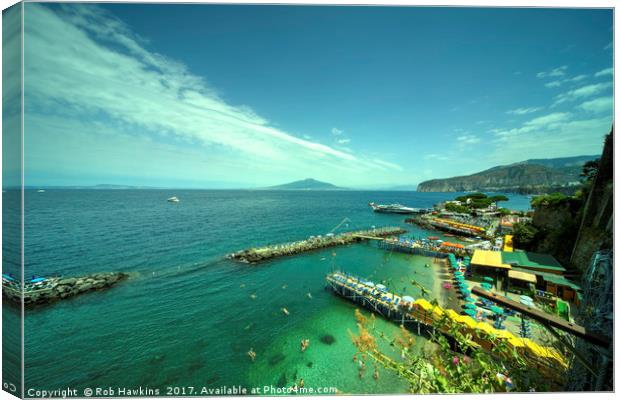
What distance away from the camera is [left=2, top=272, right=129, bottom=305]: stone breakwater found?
1281 centimetres

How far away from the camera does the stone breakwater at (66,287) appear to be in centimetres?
1281

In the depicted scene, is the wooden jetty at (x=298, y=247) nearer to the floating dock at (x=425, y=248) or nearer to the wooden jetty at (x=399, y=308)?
the floating dock at (x=425, y=248)

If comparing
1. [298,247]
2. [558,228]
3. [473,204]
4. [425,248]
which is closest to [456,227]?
[425,248]

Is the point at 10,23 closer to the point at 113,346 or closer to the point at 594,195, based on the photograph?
the point at 113,346

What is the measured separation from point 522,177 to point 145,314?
89.8 m

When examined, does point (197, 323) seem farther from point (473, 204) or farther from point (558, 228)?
point (473, 204)

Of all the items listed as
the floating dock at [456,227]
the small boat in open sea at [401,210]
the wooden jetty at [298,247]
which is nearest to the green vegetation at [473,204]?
the small boat in open sea at [401,210]

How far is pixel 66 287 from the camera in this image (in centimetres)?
1380

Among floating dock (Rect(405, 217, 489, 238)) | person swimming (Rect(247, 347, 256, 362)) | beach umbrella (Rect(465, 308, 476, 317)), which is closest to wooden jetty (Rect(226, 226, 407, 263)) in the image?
floating dock (Rect(405, 217, 489, 238))

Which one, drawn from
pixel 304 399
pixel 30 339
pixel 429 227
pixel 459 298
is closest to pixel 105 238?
pixel 30 339

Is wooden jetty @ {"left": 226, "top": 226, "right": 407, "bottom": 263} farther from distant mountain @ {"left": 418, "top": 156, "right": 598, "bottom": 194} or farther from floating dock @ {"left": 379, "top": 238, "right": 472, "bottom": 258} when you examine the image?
distant mountain @ {"left": 418, "top": 156, "right": 598, "bottom": 194}

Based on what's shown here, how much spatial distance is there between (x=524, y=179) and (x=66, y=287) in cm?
9206

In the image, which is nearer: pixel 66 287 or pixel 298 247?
pixel 66 287

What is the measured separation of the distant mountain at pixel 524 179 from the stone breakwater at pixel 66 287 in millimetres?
27762
